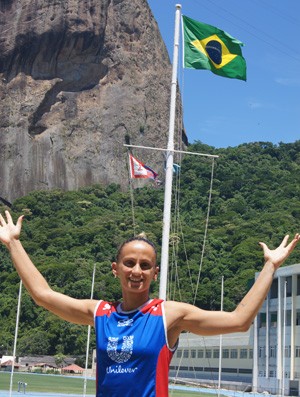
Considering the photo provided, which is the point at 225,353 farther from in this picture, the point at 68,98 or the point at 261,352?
Result: the point at 68,98


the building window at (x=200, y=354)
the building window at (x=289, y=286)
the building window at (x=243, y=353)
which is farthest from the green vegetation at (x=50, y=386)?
the building window at (x=289, y=286)

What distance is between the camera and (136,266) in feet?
13.7

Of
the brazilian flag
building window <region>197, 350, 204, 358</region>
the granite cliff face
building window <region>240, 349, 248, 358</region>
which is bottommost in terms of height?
building window <region>240, 349, 248, 358</region>

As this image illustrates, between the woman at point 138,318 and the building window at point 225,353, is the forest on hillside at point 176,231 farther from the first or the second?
the woman at point 138,318

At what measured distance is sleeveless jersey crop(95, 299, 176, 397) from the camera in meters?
3.93

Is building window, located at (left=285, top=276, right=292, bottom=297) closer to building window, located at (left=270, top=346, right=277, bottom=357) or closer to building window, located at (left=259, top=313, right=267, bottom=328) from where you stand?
building window, located at (left=270, top=346, right=277, bottom=357)

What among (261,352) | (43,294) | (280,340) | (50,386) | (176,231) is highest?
(176,231)

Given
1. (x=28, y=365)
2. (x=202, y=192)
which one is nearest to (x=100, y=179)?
(x=202, y=192)

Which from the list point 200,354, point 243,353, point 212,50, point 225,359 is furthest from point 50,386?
point 212,50

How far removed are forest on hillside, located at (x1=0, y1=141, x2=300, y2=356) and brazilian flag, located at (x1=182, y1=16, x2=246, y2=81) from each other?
47.3 m

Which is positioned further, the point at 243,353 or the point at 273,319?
the point at 243,353

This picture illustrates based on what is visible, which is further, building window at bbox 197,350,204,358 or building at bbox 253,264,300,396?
building window at bbox 197,350,204,358

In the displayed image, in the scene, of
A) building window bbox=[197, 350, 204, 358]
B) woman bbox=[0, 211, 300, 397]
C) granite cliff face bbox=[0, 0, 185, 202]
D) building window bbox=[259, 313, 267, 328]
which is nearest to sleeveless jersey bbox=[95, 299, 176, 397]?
woman bbox=[0, 211, 300, 397]

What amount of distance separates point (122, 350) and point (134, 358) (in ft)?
0.21
